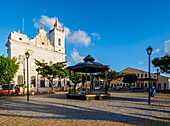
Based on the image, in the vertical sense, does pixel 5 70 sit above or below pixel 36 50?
below

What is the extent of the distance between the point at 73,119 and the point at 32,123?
1806 mm

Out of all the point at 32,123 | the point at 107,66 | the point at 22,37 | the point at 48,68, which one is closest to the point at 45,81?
the point at 48,68

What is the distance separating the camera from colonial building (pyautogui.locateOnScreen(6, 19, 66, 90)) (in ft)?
94.5

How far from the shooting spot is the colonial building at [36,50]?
2880 cm

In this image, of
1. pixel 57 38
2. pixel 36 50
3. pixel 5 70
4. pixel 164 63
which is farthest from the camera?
pixel 57 38

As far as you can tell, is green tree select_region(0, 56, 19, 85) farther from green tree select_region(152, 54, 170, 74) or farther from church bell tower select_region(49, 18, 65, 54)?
green tree select_region(152, 54, 170, 74)

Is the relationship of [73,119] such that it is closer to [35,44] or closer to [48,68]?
[48,68]

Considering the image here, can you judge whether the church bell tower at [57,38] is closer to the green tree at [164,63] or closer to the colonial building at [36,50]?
the colonial building at [36,50]

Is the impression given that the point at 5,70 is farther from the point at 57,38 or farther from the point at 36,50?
the point at 57,38

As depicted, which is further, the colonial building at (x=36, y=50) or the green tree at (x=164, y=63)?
the colonial building at (x=36, y=50)

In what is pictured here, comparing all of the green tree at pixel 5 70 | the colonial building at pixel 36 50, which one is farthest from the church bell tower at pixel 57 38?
the green tree at pixel 5 70

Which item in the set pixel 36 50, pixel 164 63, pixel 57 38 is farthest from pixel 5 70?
pixel 164 63

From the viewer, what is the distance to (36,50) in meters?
33.3

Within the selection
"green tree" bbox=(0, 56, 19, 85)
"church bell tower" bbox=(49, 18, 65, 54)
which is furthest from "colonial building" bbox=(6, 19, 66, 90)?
"green tree" bbox=(0, 56, 19, 85)
